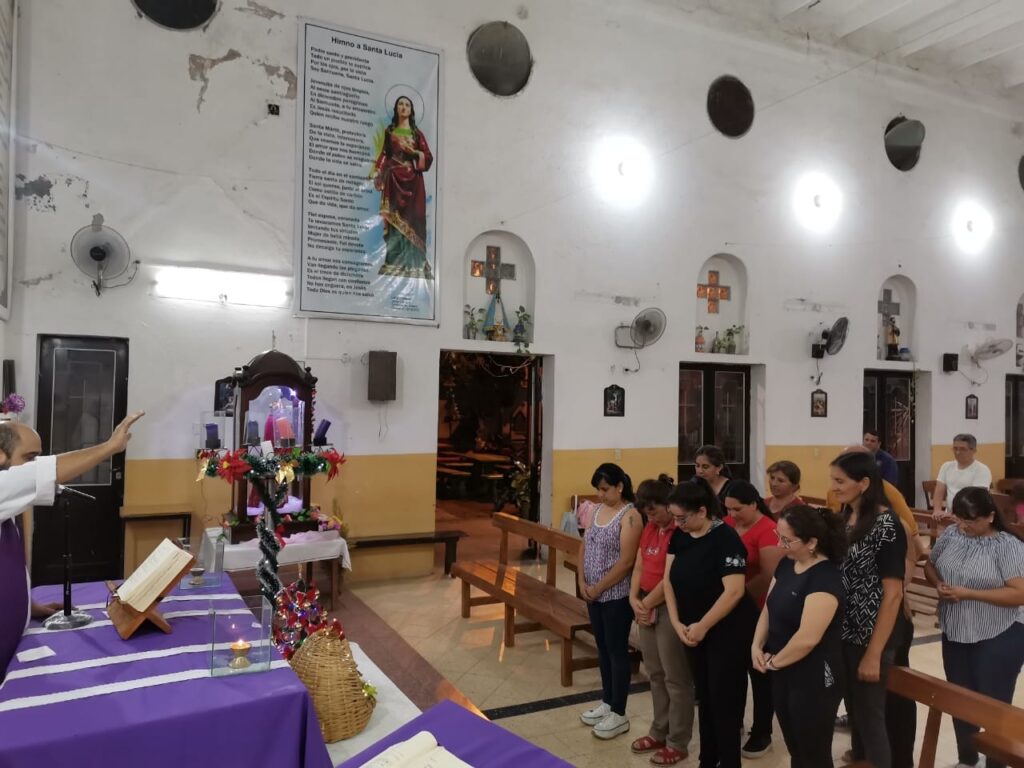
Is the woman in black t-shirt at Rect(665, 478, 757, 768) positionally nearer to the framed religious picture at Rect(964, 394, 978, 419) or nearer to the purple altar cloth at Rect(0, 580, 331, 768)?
the purple altar cloth at Rect(0, 580, 331, 768)

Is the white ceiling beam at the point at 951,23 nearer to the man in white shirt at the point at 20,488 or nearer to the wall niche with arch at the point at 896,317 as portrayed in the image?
the wall niche with arch at the point at 896,317

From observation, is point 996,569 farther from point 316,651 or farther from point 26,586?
point 26,586

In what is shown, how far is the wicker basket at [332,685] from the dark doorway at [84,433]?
4597mm

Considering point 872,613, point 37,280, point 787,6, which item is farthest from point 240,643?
point 787,6

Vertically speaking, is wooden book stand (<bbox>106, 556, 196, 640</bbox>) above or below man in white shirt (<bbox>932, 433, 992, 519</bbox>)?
below

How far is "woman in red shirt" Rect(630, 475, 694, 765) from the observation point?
12.3ft

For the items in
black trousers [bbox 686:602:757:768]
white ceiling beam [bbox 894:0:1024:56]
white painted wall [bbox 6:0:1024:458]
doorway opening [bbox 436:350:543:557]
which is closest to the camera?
black trousers [bbox 686:602:757:768]

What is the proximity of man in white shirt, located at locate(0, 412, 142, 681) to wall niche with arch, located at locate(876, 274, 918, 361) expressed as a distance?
11.3m

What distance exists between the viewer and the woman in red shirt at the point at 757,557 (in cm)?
392

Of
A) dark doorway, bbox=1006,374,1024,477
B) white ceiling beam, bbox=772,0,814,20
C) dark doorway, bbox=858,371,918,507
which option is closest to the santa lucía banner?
white ceiling beam, bbox=772,0,814,20

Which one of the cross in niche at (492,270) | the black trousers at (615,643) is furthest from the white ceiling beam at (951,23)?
the black trousers at (615,643)

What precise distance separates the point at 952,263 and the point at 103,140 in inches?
472

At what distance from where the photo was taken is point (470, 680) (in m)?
5.04

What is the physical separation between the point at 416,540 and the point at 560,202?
4.34m
